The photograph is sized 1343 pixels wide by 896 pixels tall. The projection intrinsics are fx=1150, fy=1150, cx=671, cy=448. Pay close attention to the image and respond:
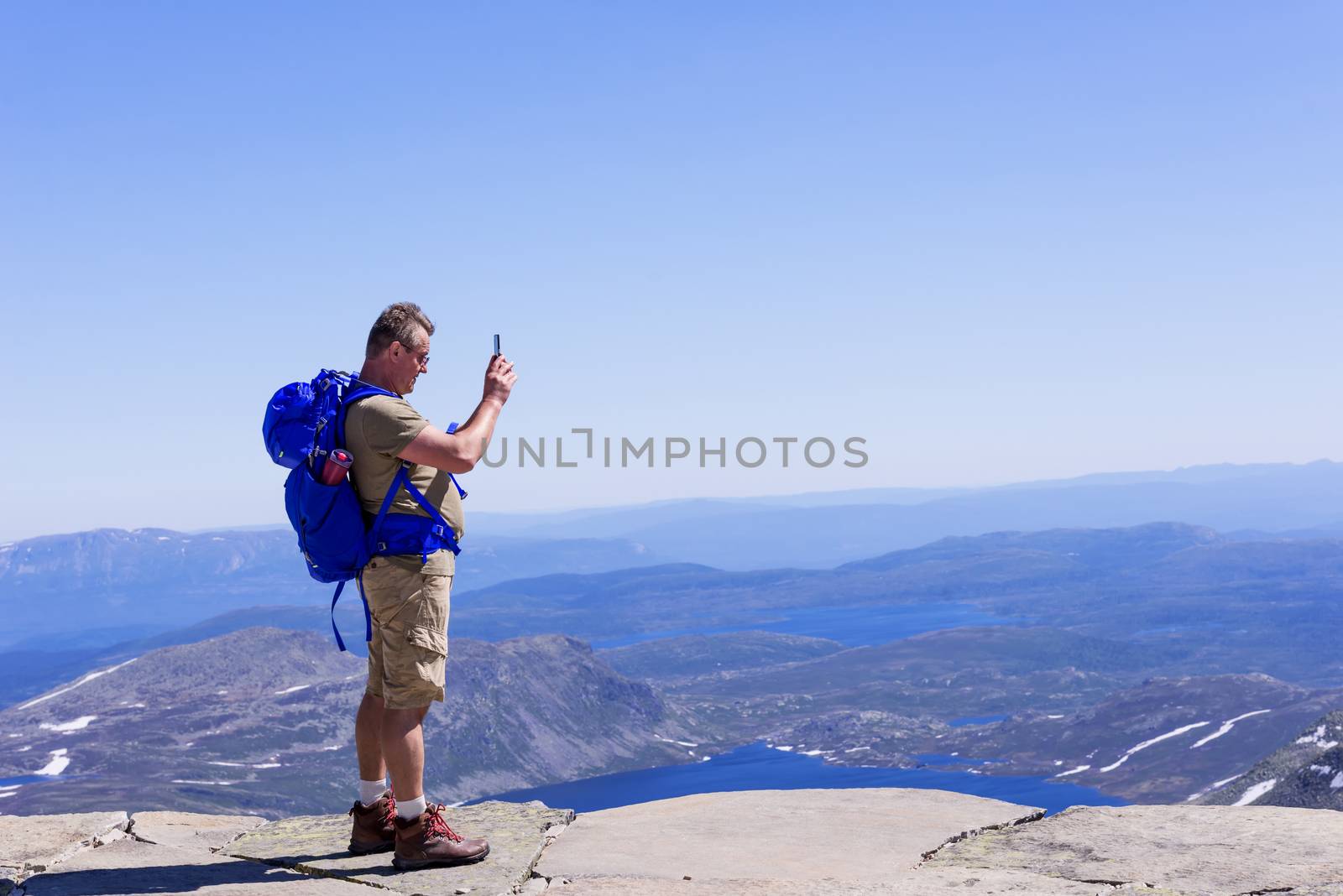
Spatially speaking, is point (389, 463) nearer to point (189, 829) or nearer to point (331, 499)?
point (331, 499)

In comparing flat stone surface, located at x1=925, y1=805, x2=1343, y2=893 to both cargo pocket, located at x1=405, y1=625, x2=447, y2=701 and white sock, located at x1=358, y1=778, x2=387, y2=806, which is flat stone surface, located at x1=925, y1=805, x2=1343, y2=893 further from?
white sock, located at x1=358, y1=778, x2=387, y2=806

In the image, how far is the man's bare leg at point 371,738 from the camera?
9875 millimetres

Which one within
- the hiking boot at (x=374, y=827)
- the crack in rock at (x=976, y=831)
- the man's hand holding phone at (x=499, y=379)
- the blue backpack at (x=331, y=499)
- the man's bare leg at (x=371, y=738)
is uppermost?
the man's hand holding phone at (x=499, y=379)

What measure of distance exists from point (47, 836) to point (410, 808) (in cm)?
450

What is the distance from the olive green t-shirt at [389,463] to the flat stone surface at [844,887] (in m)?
2.84

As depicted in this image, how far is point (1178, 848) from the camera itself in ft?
34.1

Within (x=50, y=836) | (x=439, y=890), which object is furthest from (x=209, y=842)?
(x=439, y=890)

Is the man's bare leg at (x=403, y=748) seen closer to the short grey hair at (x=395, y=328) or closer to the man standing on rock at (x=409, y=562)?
the man standing on rock at (x=409, y=562)

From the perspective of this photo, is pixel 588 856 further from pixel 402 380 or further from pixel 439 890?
pixel 402 380

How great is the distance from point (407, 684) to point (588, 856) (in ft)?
8.24

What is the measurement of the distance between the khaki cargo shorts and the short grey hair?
1.76 metres

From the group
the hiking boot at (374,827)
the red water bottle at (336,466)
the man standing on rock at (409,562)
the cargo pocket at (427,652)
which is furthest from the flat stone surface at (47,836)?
the red water bottle at (336,466)

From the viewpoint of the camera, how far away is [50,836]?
11273 millimetres

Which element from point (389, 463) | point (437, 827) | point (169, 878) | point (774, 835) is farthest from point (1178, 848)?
point (169, 878)
